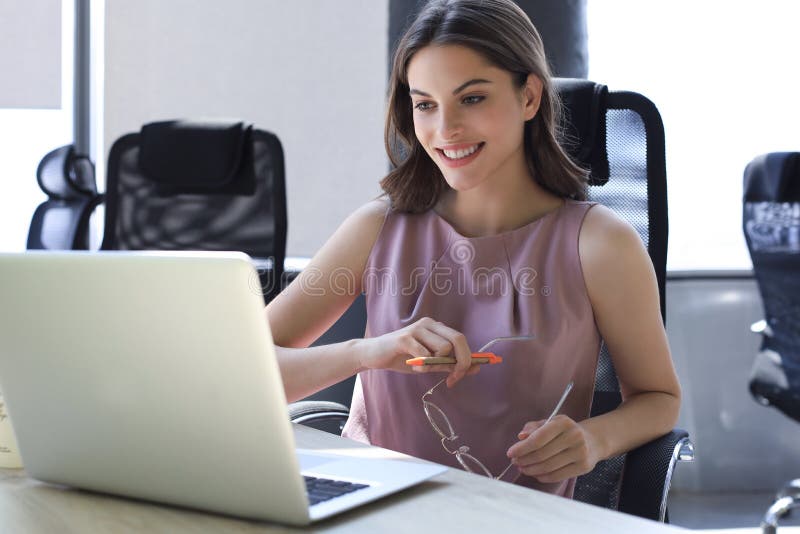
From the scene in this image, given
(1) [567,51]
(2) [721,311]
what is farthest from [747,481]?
(1) [567,51]

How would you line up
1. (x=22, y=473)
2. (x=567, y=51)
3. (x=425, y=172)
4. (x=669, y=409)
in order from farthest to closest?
(x=567, y=51) < (x=425, y=172) < (x=669, y=409) < (x=22, y=473)

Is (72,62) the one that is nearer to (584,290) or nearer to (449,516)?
(584,290)

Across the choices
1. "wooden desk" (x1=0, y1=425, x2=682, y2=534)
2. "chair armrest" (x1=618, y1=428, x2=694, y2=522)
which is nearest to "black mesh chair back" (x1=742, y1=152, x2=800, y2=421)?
"chair armrest" (x1=618, y1=428, x2=694, y2=522)

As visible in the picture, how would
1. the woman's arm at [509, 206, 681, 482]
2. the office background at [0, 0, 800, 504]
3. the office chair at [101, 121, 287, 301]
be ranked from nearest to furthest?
the woman's arm at [509, 206, 681, 482], the office chair at [101, 121, 287, 301], the office background at [0, 0, 800, 504]

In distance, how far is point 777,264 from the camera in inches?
106

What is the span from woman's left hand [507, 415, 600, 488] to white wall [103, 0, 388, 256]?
3.32 metres

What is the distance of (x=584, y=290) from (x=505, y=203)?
221 mm

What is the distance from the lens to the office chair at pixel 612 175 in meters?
1.53

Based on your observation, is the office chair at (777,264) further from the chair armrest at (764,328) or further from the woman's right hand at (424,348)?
the woman's right hand at (424,348)

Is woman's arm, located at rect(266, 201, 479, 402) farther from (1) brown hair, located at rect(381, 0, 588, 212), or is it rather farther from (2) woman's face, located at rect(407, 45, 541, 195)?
(2) woman's face, located at rect(407, 45, 541, 195)

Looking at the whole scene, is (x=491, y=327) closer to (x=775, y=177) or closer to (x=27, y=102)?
(x=775, y=177)

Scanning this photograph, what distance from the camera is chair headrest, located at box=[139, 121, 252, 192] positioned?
2414mm

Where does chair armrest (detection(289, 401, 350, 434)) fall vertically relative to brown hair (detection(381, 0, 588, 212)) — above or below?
below

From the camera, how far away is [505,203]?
1658 millimetres
